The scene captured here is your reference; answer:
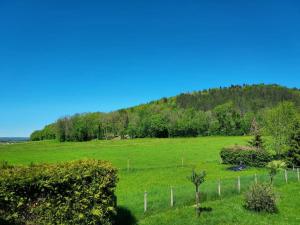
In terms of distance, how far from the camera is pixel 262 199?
24.9 m

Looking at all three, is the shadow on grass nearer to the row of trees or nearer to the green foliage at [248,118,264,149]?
the green foliage at [248,118,264,149]

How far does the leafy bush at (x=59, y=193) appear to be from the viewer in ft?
49.4

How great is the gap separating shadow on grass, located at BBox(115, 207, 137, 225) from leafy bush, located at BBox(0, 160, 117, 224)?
315 centimetres

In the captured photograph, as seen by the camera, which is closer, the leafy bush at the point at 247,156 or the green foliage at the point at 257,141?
the leafy bush at the point at 247,156

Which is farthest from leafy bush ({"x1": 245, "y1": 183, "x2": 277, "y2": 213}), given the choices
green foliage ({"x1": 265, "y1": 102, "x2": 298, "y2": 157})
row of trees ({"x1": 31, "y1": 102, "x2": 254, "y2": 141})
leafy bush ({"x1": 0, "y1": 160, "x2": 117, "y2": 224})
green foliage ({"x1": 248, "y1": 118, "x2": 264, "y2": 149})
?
row of trees ({"x1": 31, "y1": 102, "x2": 254, "y2": 141})

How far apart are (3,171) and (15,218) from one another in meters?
2.11

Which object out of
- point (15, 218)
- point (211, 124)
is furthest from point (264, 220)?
point (211, 124)

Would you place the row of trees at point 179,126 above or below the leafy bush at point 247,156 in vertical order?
above

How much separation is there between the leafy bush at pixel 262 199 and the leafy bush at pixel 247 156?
33.6m

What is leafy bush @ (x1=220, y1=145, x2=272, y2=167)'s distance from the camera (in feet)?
192

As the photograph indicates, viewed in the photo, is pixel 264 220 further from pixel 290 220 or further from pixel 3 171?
pixel 3 171

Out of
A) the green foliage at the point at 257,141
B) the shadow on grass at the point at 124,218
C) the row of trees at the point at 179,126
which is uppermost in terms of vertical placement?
the row of trees at the point at 179,126

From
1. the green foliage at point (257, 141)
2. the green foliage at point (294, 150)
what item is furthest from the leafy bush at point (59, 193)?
the green foliage at point (257, 141)

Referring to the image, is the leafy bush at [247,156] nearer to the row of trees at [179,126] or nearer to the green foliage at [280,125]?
the green foliage at [280,125]
